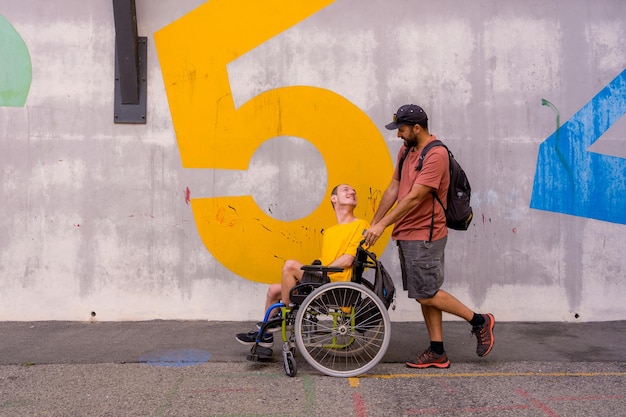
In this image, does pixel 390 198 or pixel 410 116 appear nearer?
pixel 410 116

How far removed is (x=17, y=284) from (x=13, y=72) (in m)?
2.01

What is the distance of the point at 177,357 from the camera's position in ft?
14.2

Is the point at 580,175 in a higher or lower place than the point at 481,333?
higher

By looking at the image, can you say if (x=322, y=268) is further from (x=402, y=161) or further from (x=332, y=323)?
(x=402, y=161)

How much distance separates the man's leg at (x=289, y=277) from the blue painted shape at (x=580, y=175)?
267 centimetres

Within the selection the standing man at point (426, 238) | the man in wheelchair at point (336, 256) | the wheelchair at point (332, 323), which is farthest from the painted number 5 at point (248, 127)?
the wheelchair at point (332, 323)

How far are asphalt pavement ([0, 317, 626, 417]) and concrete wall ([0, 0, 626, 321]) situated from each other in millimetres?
561

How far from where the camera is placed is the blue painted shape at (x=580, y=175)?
5.55 m

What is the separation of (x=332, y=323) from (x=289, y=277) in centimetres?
46

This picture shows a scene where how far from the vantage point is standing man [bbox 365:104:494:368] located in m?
4.04

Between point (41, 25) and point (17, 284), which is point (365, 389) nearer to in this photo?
point (17, 284)

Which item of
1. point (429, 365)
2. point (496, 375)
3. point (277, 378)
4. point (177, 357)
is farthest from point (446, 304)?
point (177, 357)

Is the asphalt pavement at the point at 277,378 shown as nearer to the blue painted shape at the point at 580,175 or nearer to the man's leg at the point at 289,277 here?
the man's leg at the point at 289,277

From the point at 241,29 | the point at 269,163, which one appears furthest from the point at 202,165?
the point at 241,29
